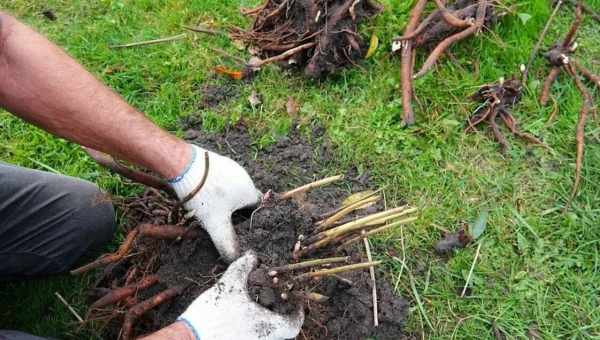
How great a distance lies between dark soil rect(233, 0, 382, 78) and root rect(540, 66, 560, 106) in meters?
0.94

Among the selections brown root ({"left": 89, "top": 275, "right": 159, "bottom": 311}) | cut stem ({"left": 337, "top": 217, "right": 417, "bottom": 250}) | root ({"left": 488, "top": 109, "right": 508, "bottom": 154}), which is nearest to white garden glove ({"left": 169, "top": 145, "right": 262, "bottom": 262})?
brown root ({"left": 89, "top": 275, "right": 159, "bottom": 311})

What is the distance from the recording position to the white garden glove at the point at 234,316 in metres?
1.83

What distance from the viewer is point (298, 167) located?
251 centimetres

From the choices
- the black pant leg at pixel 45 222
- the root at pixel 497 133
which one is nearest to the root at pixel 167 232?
the black pant leg at pixel 45 222

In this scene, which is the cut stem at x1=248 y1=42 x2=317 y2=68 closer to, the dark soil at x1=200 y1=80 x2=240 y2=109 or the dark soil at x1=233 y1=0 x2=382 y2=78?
the dark soil at x1=233 y1=0 x2=382 y2=78

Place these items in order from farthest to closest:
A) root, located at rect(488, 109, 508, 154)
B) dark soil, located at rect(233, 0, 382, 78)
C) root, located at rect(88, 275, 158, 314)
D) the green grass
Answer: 1. dark soil, located at rect(233, 0, 382, 78)
2. root, located at rect(488, 109, 508, 154)
3. the green grass
4. root, located at rect(88, 275, 158, 314)

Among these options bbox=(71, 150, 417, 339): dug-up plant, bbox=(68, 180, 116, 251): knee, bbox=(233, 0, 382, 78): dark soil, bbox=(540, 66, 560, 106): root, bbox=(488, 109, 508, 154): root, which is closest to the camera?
bbox=(71, 150, 417, 339): dug-up plant

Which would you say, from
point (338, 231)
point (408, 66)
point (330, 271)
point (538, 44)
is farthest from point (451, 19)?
point (330, 271)

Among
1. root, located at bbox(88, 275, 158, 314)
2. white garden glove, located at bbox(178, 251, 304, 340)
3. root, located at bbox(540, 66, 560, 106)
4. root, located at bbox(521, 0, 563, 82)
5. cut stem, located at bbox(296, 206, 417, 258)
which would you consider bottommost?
root, located at bbox(88, 275, 158, 314)

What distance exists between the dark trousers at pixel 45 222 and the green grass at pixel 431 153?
16cm

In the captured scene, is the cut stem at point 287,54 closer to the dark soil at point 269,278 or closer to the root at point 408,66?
the root at point 408,66

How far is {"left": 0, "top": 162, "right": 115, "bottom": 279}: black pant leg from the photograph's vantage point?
88.0 inches

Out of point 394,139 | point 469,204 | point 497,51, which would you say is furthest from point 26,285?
point 497,51

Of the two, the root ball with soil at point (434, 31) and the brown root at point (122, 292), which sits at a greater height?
the root ball with soil at point (434, 31)
